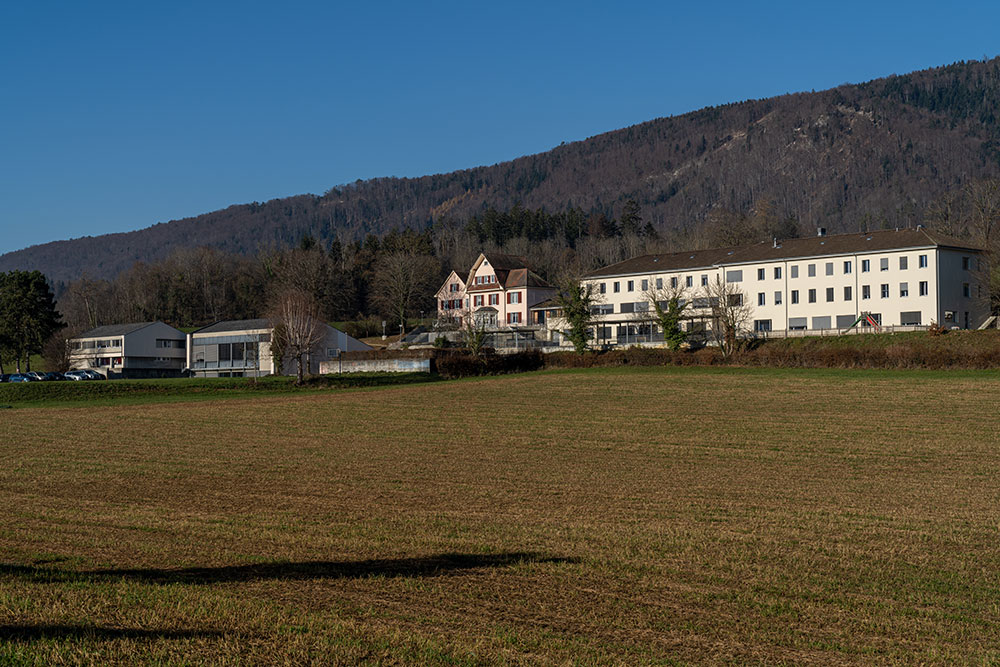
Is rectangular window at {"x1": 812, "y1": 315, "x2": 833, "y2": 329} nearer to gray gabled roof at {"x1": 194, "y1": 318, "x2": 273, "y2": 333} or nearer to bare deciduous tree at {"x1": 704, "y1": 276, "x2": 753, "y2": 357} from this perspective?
bare deciduous tree at {"x1": 704, "y1": 276, "x2": 753, "y2": 357}

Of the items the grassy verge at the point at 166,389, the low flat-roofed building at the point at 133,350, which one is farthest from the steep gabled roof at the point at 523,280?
the low flat-roofed building at the point at 133,350

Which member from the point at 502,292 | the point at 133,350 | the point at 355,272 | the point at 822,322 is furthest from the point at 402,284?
the point at 822,322

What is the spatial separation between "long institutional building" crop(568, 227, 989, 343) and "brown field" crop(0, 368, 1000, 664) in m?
46.9

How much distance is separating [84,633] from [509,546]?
279 inches

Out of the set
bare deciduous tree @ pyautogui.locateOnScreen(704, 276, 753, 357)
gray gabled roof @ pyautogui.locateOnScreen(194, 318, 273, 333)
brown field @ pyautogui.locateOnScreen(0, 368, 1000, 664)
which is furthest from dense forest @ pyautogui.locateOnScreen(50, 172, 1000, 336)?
brown field @ pyautogui.locateOnScreen(0, 368, 1000, 664)

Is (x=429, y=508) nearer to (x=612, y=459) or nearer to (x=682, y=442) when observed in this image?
(x=612, y=459)

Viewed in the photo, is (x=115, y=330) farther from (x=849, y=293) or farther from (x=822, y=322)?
(x=849, y=293)

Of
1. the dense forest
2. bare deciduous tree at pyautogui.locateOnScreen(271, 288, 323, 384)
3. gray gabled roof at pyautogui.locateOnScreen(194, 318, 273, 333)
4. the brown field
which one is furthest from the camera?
the dense forest

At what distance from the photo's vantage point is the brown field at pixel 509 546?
10.1 meters

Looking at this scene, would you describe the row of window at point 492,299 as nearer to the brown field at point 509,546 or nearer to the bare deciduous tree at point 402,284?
the bare deciduous tree at point 402,284

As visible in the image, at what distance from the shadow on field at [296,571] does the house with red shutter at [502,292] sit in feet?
318

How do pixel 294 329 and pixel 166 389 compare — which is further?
pixel 294 329

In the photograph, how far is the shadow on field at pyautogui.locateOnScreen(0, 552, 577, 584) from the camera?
41.7 feet

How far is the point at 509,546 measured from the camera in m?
15.2
